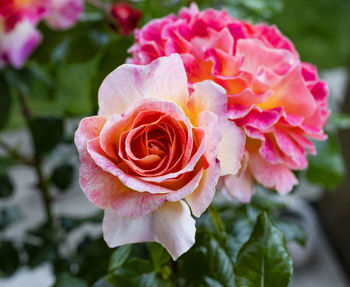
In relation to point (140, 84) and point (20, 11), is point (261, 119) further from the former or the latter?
point (20, 11)

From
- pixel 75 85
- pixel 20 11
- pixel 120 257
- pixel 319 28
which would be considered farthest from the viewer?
pixel 319 28

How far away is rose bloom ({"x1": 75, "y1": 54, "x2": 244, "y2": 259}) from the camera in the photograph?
0.29 meters

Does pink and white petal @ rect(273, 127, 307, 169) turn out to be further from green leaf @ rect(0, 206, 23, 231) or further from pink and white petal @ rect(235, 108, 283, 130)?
green leaf @ rect(0, 206, 23, 231)

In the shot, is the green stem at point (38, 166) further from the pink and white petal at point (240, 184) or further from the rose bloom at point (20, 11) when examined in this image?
the pink and white petal at point (240, 184)

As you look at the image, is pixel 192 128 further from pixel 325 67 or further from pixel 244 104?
pixel 325 67

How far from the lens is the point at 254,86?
350mm

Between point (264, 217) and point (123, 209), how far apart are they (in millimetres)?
108

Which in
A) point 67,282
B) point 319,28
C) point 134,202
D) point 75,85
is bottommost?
point 75,85

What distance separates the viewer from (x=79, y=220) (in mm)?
672

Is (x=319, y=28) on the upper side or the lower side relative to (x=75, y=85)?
upper

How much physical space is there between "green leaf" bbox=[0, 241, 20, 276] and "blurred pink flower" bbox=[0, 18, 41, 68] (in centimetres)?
26

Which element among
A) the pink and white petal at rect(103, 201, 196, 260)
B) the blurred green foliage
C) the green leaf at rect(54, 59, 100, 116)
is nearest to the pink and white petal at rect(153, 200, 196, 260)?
the pink and white petal at rect(103, 201, 196, 260)

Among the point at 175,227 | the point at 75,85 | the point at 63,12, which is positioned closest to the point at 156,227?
the point at 175,227

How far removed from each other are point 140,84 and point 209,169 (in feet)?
0.23
